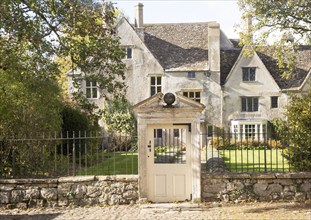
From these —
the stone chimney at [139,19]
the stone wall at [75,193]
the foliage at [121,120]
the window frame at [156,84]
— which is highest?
the stone chimney at [139,19]

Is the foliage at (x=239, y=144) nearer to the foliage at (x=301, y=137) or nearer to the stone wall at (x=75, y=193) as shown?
the foliage at (x=301, y=137)

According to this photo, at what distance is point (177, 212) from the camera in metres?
11.3

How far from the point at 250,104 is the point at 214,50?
5406mm

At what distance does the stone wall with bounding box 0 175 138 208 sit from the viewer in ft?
40.7

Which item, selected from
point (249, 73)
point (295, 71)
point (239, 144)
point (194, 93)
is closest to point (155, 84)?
point (194, 93)

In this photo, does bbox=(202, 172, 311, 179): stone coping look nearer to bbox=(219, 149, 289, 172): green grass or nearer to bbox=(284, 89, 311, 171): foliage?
bbox=(219, 149, 289, 172): green grass

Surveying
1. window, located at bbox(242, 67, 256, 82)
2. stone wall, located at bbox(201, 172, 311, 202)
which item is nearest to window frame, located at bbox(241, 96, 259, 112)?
window, located at bbox(242, 67, 256, 82)

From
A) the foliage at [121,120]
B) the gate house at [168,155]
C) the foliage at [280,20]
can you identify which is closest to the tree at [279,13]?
the foliage at [280,20]

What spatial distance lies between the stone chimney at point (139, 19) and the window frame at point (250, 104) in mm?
10105

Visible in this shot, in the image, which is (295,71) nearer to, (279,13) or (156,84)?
(156,84)

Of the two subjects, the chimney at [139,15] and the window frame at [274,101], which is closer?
the window frame at [274,101]

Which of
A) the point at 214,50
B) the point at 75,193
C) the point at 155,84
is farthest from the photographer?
the point at 155,84

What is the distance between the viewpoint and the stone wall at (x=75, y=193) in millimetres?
12414

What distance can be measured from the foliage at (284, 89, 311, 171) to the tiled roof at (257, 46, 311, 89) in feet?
79.0
